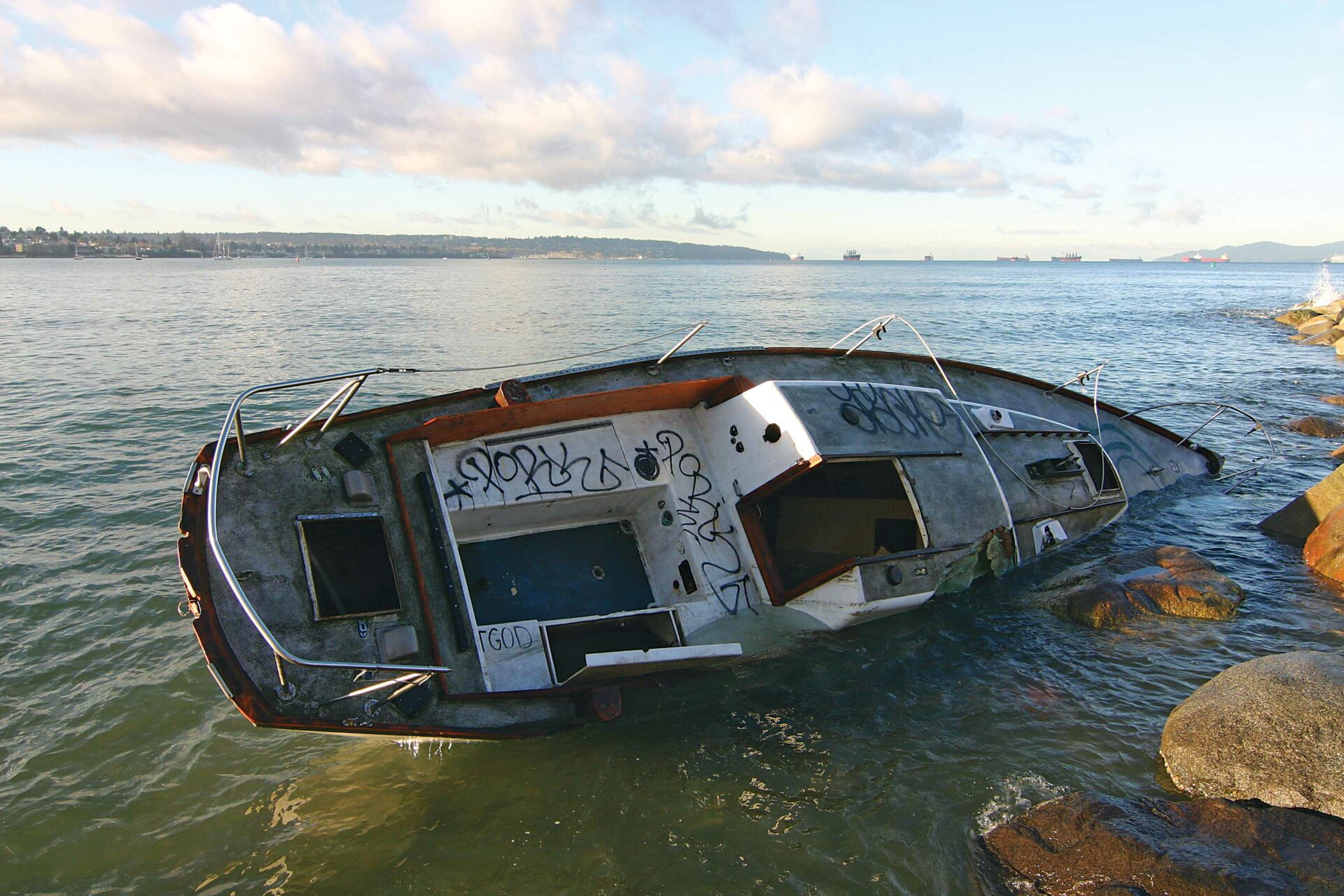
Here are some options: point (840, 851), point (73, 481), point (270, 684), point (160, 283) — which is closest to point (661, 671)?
point (840, 851)

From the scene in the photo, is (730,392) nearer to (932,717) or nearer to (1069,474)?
(932,717)

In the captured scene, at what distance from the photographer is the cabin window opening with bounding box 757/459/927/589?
11.6 meters

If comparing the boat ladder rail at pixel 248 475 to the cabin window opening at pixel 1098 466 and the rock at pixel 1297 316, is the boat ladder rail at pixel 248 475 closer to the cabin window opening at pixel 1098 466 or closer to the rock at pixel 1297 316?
the cabin window opening at pixel 1098 466

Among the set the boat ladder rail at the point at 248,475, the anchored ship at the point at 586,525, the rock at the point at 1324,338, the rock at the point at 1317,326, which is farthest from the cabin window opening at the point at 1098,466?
the rock at the point at 1317,326

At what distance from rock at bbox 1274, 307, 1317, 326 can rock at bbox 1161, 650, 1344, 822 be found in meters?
50.4

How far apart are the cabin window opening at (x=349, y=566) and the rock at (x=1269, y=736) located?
25.9 feet

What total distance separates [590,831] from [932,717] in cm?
396

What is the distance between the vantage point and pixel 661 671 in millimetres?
8500

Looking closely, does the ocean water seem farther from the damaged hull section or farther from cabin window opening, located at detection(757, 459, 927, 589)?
cabin window opening, located at detection(757, 459, 927, 589)

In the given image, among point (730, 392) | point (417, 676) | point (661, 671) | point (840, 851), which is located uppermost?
point (730, 392)

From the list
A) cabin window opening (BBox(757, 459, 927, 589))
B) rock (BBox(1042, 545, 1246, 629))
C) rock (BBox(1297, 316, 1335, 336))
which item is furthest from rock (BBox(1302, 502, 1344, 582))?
rock (BBox(1297, 316, 1335, 336))

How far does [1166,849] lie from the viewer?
6027mm

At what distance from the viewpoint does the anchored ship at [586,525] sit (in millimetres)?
7258

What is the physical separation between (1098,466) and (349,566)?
12817 millimetres
